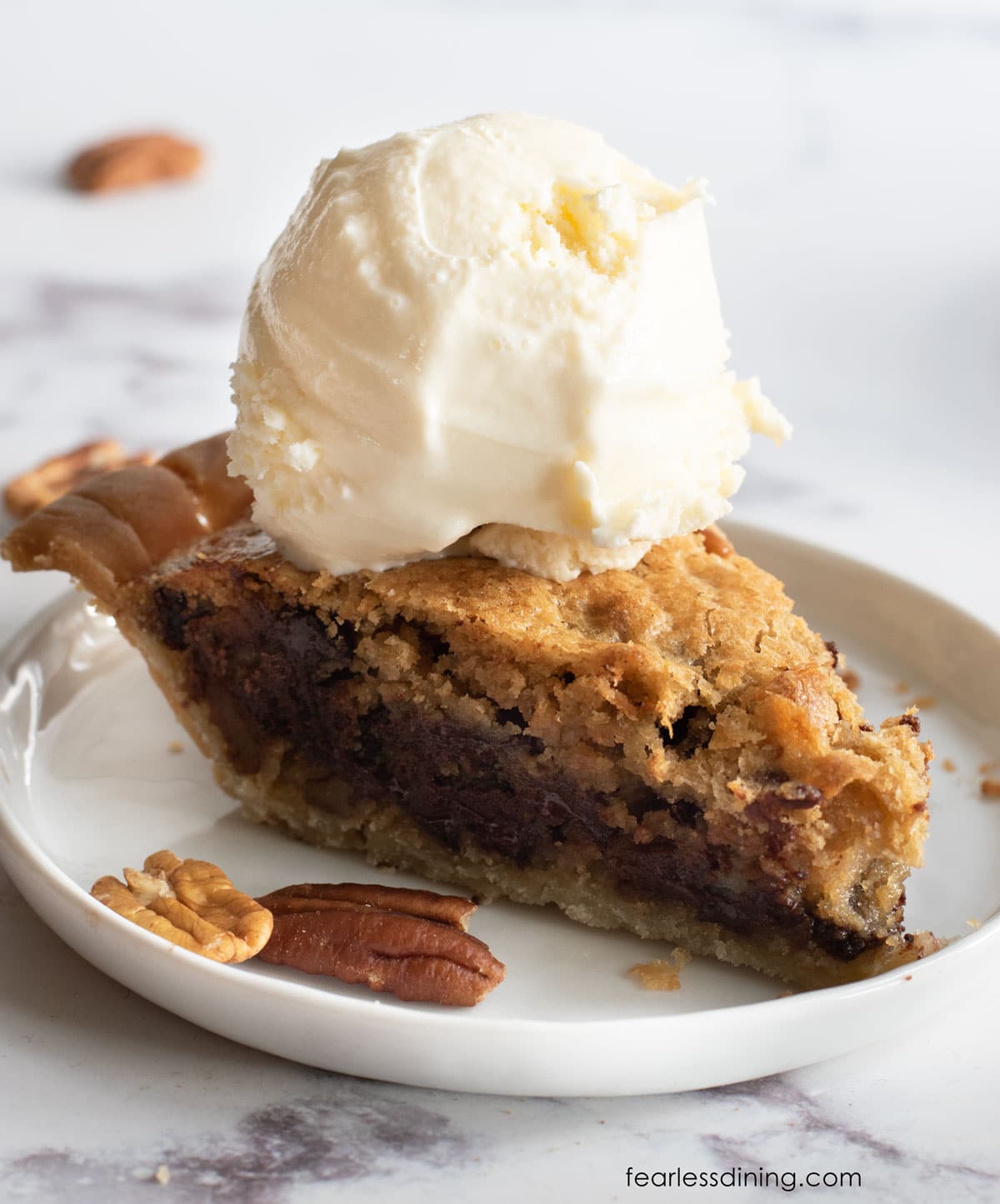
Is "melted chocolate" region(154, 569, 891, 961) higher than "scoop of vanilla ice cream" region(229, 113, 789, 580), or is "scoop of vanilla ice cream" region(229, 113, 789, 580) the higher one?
"scoop of vanilla ice cream" region(229, 113, 789, 580)

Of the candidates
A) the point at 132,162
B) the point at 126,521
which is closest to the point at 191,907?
the point at 126,521

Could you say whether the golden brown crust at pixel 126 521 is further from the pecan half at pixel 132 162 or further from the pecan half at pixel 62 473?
the pecan half at pixel 132 162

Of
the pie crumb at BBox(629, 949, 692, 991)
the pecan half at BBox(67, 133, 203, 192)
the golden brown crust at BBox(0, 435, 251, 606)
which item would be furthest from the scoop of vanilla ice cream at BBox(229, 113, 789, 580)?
the pecan half at BBox(67, 133, 203, 192)

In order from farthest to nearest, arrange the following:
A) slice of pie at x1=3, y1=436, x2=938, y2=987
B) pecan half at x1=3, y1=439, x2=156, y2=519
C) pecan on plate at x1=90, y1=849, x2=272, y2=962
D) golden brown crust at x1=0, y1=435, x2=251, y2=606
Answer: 1. pecan half at x1=3, y1=439, x2=156, y2=519
2. golden brown crust at x1=0, y1=435, x2=251, y2=606
3. slice of pie at x1=3, y1=436, x2=938, y2=987
4. pecan on plate at x1=90, y1=849, x2=272, y2=962

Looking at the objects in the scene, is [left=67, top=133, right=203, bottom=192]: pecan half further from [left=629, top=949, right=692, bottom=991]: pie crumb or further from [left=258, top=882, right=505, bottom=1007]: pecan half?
[left=629, top=949, right=692, bottom=991]: pie crumb

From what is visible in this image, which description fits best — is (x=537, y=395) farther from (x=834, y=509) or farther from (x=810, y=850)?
(x=834, y=509)

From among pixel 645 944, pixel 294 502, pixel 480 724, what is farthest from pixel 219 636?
pixel 645 944

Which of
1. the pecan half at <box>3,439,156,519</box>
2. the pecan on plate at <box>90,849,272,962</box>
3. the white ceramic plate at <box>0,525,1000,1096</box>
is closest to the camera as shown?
the white ceramic plate at <box>0,525,1000,1096</box>
